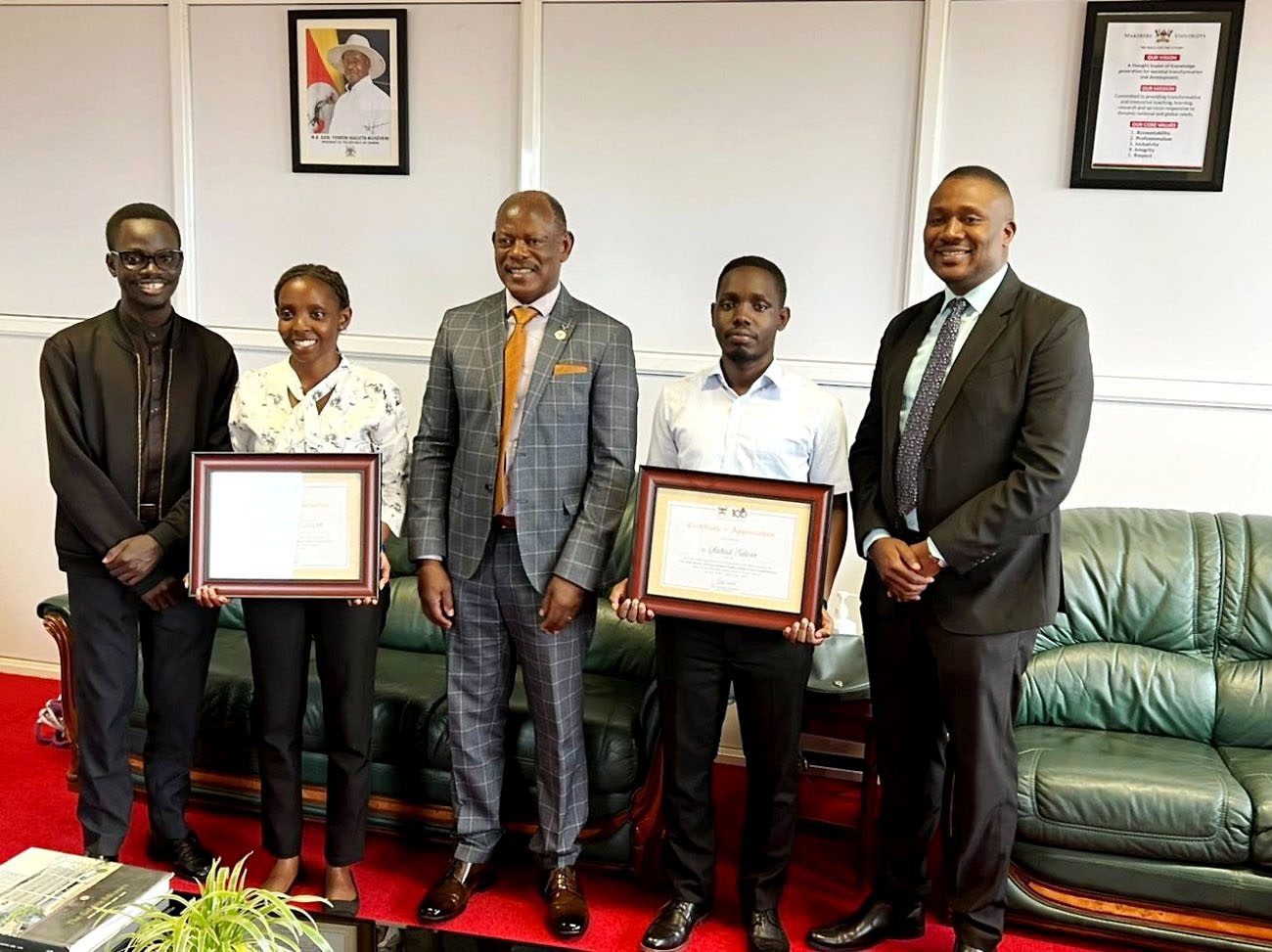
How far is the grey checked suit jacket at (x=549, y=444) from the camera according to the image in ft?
7.53

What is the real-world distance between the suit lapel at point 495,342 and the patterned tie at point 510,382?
13 millimetres

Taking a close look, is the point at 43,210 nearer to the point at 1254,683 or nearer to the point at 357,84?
the point at 357,84

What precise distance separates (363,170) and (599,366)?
1.62 metres

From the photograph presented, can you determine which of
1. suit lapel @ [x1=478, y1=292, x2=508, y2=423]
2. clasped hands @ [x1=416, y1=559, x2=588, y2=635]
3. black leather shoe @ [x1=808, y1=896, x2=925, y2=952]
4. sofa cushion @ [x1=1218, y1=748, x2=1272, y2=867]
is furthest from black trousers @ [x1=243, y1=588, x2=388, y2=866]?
sofa cushion @ [x1=1218, y1=748, x2=1272, y2=867]

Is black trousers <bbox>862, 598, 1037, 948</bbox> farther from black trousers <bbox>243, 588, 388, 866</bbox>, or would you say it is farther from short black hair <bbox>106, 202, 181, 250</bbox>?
short black hair <bbox>106, 202, 181, 250</bbox>

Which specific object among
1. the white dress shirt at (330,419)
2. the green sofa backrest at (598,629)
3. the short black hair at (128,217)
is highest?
the short black hair at (128,217)

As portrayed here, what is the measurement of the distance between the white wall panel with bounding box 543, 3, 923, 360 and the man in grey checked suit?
3.38 ft

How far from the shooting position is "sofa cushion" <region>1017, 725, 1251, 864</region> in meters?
2.33

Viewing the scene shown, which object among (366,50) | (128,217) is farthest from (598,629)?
(366,50)

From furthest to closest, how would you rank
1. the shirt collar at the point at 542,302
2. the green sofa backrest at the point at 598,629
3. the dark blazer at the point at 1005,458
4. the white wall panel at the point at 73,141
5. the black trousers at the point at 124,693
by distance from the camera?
the white wall panel at the point at 73,141 < the green sofa backrest at the point at 598,629 < the black trousers at the point at 124,693 < the shirt collar at the point at 542,302 < the dark blazer at the point at 1005,458

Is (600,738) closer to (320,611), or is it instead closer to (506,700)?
(506,700)

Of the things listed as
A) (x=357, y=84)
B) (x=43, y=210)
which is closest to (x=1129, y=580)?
(x=357, y=84)

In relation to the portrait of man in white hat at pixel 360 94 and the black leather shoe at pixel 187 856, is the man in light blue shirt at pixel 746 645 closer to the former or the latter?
the black leather shoe at pixel 187 856

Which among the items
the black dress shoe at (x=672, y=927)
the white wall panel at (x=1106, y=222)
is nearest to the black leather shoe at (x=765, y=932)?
the black dress shoe at (x=672, y=927)
